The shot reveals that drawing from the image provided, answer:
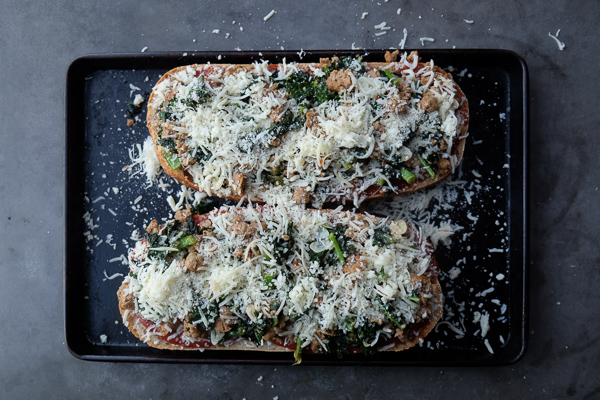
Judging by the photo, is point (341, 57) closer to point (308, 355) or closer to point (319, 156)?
point (319, 156)

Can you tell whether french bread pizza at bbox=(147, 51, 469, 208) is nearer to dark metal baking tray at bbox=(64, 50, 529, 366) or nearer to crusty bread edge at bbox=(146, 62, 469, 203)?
crusty bread edge at bbox=(146, 62, 469, 203)

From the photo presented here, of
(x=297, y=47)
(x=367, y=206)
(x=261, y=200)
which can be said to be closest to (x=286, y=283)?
(x=261, y=200)

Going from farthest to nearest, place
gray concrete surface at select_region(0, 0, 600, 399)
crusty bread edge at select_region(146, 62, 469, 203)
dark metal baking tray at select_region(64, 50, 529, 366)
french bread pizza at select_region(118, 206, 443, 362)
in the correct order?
gray concrete surface at select_region(0, 0, 600, 399)
dark metal baking tray at select_region(64, 50, 529, 366)
crusty bread edge at select_region(146, 62, 469, 203)
french bread pizza at select_region(118, 206, 443, 362)

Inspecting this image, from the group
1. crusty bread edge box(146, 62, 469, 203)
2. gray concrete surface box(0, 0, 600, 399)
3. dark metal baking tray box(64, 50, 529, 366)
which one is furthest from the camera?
gray concrete surface box(0, 0, 600, 399)

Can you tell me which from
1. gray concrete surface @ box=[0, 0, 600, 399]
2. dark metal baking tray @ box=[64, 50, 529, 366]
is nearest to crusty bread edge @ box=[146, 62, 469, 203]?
dark metal baking tray @ box=[64, 50, 529, 366]

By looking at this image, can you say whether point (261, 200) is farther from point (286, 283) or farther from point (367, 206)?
point (367, 206)

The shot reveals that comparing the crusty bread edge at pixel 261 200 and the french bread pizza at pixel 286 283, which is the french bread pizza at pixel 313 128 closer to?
the crusty bread edge at pixel 261 200
